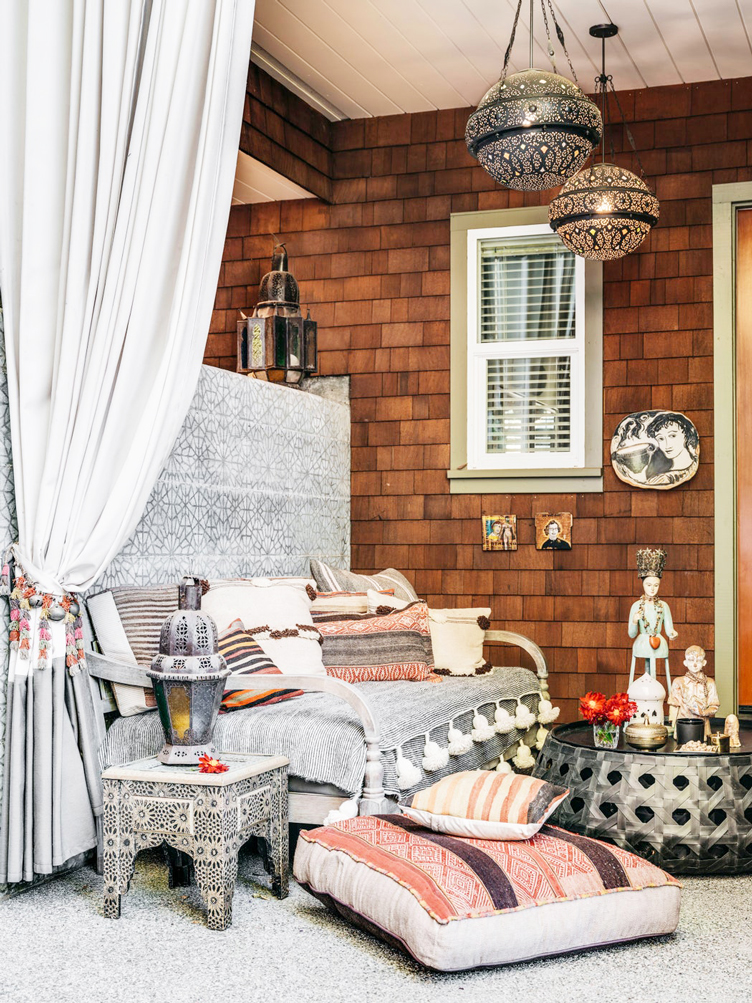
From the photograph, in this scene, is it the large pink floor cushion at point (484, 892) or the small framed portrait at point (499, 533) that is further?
the small framed portrait at point (499, 533)

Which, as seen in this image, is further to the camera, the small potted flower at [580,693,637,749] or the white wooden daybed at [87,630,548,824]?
the small potted flower at [580,693,637,749]

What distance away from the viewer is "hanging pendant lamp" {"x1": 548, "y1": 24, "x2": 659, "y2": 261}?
4840 mm

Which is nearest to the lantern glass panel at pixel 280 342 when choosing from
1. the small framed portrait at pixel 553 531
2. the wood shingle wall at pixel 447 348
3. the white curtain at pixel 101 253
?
the wood shingle wall at pixel 447 348

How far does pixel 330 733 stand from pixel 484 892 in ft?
2.92

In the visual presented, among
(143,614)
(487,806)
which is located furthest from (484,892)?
(143,614)

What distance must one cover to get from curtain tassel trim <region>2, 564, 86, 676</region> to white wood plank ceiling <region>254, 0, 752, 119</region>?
2950mm

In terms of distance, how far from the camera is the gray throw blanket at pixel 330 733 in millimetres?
3498

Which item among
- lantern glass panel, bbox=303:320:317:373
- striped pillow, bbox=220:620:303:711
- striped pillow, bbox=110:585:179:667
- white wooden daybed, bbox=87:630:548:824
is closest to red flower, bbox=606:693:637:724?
white wooden daybed, bbox=87:630:548:824

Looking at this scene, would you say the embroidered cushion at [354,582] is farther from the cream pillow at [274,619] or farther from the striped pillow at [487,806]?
the striped pillow at [487,806]

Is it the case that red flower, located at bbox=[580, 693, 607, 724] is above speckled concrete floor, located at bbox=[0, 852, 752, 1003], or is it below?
above

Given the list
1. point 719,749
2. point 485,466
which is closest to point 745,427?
point 485,466

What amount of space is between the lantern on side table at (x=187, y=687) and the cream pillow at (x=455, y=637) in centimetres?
159

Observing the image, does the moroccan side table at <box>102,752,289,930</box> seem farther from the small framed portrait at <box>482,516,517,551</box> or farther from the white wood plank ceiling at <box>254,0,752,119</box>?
the white wood plank ceiling at <box>254,0,752,119</box>

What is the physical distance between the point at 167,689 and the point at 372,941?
943mm
